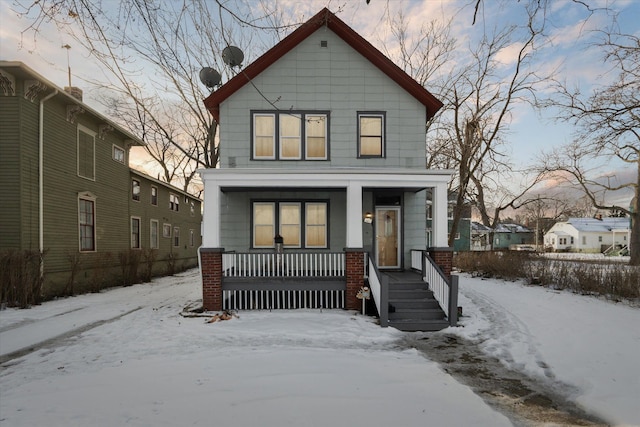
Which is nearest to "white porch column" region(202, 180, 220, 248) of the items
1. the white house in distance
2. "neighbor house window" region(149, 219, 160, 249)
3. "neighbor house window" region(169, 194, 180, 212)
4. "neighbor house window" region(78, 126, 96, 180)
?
"neighbor house window" region(78, 126, 96, 180)

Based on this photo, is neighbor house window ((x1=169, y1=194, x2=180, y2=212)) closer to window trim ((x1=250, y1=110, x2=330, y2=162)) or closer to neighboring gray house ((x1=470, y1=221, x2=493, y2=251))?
window trim ((x1=250, y1=110, x2=330, y2=162))

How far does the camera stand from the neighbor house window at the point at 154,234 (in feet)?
61.4

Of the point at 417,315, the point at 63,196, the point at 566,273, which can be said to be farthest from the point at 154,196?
the point at 566,273

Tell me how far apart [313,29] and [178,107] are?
37.7 ft

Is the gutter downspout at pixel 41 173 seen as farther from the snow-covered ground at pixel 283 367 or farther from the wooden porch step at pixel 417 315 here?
the wooden porch step at pixel 417 315

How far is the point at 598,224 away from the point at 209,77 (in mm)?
52195

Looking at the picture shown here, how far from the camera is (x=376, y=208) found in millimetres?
10609

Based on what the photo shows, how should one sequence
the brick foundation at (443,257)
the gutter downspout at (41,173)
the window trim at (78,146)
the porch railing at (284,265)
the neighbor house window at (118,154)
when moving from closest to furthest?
the porch railing at (284,265) < the brick foundation at (443,257) < the gutter downspout at (41,173) < the window trim at (78,146) < the neighbor house window at (118,154)

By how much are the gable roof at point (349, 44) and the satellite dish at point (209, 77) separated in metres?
3.42

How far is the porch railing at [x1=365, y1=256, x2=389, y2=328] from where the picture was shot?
286 inches

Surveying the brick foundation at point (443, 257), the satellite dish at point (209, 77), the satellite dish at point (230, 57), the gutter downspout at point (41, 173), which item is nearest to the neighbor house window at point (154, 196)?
the gutter downspout at point (41, 173)

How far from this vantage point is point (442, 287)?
25.2 feet

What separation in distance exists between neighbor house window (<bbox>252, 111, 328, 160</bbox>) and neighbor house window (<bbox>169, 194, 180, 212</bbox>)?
14145 millimetres

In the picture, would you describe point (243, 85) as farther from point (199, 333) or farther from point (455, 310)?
point (455, 310)
